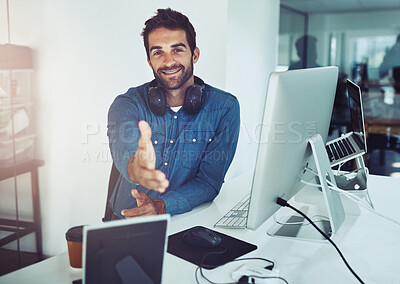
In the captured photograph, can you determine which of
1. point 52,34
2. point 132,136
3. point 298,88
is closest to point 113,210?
point 132,136

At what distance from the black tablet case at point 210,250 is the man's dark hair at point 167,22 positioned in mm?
855

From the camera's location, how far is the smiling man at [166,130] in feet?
5.96

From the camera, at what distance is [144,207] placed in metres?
1.86

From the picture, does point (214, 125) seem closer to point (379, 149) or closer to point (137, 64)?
point (137, 64)

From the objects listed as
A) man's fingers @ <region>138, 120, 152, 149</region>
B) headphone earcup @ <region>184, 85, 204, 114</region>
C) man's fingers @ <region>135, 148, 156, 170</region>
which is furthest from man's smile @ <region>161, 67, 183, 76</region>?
man's fingers @ <region>135, 148, 156, 170</region>

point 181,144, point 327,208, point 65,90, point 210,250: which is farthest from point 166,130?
point 327,208

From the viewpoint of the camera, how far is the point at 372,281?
1.20 meters

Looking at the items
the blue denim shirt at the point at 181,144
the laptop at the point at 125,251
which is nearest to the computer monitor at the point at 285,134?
the laptop at the point at 125,251

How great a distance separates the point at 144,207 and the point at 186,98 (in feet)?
1.74

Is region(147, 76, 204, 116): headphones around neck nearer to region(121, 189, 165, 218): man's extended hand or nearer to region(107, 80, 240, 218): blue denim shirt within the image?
region(107, 80, 240, 218): blue denim shirt

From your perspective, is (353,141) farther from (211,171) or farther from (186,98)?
(186,98)

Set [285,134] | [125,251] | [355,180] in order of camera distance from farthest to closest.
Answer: [355,180] → [285,134] → [125,251]

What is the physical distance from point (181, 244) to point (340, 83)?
287 centimetres

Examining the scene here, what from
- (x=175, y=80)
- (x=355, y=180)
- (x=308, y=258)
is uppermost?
(x=175, y=80)
